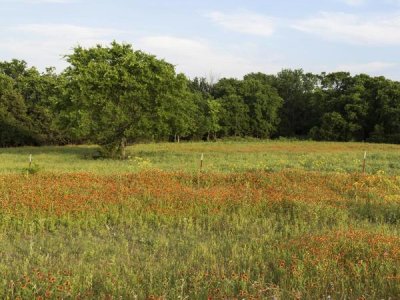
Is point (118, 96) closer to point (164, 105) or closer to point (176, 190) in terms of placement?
point (164, 105)

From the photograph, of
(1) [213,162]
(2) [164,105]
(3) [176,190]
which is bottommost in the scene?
(1) [213,162]

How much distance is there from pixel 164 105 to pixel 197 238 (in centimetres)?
2734

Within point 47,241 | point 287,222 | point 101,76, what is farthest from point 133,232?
point 101,76

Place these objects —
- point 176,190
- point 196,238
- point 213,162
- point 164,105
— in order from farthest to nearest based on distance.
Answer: point 164,105
point 213,162
point 176,190
point 196,238

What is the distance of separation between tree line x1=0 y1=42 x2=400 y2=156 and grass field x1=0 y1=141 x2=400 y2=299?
19338 mm

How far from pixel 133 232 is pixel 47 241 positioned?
76.6 inches

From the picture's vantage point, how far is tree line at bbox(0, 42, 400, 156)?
34625 millimetres

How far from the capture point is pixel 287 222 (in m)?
10.5

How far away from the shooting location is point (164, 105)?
117 ft

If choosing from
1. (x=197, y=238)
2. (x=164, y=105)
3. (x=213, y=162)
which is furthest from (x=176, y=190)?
(x=164, y=105)

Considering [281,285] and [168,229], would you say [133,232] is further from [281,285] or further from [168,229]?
[281,285]

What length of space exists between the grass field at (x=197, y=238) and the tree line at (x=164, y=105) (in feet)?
63.4

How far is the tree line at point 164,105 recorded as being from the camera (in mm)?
34625

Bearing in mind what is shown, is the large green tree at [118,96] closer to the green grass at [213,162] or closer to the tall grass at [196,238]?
the green grass at [213,162]
